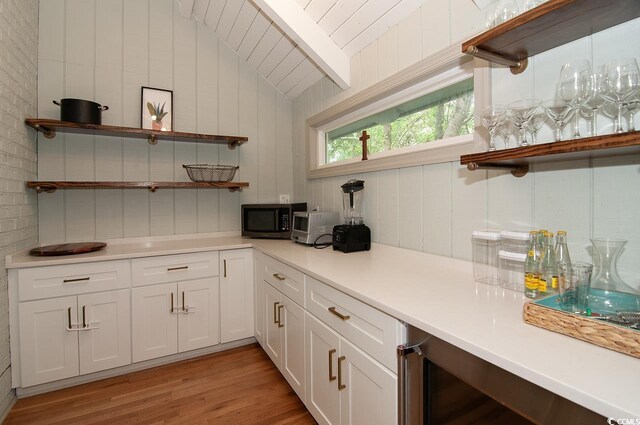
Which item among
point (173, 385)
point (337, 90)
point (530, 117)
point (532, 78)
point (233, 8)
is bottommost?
point (173, 385)

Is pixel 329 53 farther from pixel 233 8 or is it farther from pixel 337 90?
pixel 233 8

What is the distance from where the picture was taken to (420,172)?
1.68 m

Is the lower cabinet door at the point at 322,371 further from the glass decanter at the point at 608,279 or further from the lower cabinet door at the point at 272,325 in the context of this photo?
the glass decanter at the point at 608,279

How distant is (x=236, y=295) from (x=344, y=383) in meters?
1.39

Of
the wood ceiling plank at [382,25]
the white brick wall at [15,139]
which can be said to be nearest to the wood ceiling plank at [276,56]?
the wood ceiling plank at [382,25]

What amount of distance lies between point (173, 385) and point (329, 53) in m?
2.48

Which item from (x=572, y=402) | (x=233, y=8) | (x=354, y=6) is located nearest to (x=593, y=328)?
(x=572, y=402)

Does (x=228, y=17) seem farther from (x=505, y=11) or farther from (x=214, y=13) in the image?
(x=505, y=11)

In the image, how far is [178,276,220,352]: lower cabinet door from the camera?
2254 mm

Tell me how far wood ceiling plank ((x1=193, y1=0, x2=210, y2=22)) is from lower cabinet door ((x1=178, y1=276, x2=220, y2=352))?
7.43 feet

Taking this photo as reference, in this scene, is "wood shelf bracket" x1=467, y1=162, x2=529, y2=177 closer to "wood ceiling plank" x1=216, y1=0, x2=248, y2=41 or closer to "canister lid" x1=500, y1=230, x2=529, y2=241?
"canister lid" x1=500, y1=230, x2=529, y2=241

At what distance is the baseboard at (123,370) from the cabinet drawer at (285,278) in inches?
28.8

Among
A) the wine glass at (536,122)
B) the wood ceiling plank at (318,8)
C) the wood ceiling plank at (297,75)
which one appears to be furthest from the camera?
the wood ceiling plank at (297,75)

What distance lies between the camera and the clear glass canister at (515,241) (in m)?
1.12
